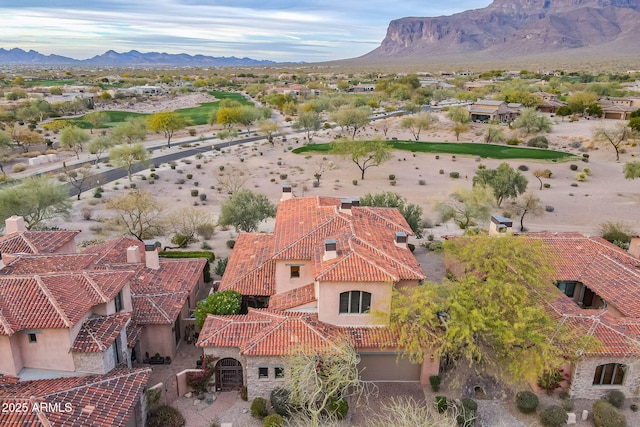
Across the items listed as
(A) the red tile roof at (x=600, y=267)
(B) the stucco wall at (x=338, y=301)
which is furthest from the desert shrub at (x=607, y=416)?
(B) the stucco wall at (x=338, y=301)

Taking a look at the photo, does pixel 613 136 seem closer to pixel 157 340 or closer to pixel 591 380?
pixel 591 380

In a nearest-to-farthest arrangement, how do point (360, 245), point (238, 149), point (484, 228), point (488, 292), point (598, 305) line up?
point (488, 292)
point (360, 245)
point (598, 305)
point (484, 228)
point (238, 149)

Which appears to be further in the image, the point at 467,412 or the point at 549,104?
the point at 549,104

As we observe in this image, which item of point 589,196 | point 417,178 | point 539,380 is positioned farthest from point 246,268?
point 589,196

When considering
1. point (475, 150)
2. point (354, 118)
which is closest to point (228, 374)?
point (475, 150)

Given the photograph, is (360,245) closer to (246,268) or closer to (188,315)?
(246,268)

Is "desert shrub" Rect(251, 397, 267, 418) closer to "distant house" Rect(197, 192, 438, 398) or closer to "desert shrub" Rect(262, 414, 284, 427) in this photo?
"desert shrub" Rect(262, 414, 284, 427)

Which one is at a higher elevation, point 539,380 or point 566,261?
point 566,261
